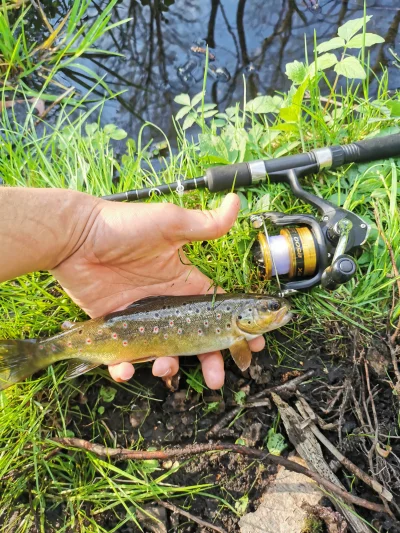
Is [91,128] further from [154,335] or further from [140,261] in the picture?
[154,335]

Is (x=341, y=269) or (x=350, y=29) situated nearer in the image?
(x=341, y=269)

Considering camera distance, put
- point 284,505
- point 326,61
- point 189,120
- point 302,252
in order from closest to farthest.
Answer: point 284,505
point 302,252
point 326,61
point 189,120

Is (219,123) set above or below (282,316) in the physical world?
above

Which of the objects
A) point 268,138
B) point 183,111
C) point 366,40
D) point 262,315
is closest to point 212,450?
point 262,315

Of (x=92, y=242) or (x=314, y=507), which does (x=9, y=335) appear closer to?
(x=92, y=242)

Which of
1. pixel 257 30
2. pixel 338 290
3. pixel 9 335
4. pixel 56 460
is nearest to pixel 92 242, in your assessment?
pixel 9 335

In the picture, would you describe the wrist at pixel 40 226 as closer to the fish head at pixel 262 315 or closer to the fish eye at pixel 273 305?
the fish head at pixel 262 315
